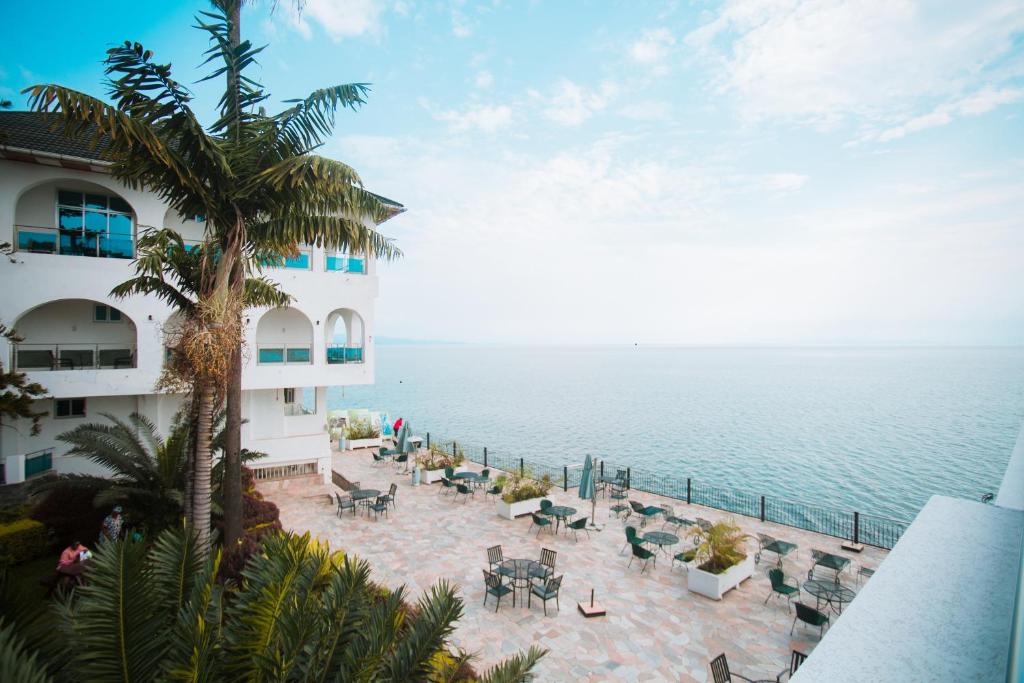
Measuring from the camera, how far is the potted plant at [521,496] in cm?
1747

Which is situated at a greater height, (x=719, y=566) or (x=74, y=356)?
(x=74, y=356)

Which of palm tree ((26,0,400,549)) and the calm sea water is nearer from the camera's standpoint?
palm tree ((26,0,400,549))

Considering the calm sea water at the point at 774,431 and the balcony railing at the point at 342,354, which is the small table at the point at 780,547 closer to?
the balcony railing at the point at 342,354

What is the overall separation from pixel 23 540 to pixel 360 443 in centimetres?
1758

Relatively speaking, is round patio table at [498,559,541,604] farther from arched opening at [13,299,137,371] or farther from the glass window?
the glass window

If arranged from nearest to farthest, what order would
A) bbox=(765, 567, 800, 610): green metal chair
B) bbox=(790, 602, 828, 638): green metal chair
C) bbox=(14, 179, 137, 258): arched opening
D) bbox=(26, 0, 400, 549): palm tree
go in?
bbox=(26, 0, 400, 549): palm tree < bbox=(790, 602, 828, 638): green metal chair < bbox=(765, 567, 800, 610): green metal chair < bbox=(14, 179, 137, 258): arched opening

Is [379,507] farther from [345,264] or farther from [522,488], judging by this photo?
[345,264]

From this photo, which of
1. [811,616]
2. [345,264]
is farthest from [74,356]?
[811,616]

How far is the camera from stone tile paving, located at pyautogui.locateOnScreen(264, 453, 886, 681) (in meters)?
9.27

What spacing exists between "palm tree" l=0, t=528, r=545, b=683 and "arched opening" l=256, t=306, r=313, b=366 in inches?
619

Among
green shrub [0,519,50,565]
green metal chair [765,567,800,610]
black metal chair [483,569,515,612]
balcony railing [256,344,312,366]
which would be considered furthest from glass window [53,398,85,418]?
green metal chair [765,567,800,610]

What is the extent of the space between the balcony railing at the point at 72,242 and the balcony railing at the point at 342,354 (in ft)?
25.1

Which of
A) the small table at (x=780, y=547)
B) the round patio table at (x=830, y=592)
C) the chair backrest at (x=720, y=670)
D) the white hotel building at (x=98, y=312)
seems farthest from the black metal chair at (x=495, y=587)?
the white hotel building at (x=98, y=312)

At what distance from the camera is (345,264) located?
2083cm
